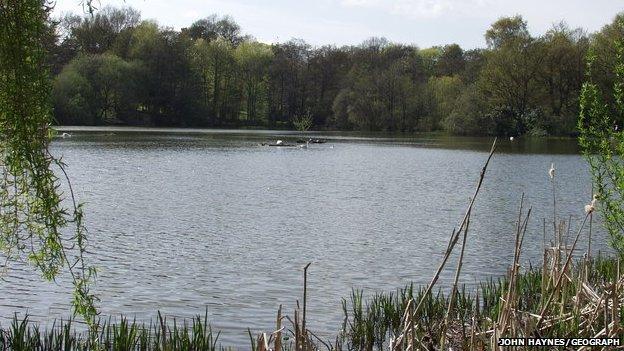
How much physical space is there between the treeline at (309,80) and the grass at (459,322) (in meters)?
63.9

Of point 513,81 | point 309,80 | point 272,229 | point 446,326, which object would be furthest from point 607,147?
point 309,80

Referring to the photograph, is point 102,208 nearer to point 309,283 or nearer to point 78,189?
point 78,189

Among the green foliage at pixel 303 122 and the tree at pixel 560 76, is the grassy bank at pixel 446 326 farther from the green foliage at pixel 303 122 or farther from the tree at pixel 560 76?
the green foliage at pixel 303 122

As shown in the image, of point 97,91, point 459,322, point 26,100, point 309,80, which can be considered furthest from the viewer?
point 309,80

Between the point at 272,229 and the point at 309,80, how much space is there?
9425cm

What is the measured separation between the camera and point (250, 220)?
24.8 meters

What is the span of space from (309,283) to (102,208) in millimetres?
12756

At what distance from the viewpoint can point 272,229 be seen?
2294 cm

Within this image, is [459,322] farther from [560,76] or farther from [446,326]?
[560,76]

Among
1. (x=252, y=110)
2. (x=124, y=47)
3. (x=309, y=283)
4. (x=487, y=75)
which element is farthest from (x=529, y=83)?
(x=309, y=283)

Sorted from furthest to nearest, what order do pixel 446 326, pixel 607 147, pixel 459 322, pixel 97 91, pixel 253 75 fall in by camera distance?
pixel 253 75 < pixel 97 91 < pixel 607 147 < pixel 459 322 < pixel 446 326

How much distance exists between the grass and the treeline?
63.9 metres

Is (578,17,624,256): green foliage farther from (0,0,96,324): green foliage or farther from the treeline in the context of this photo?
the treeline

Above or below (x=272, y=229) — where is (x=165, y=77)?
above
